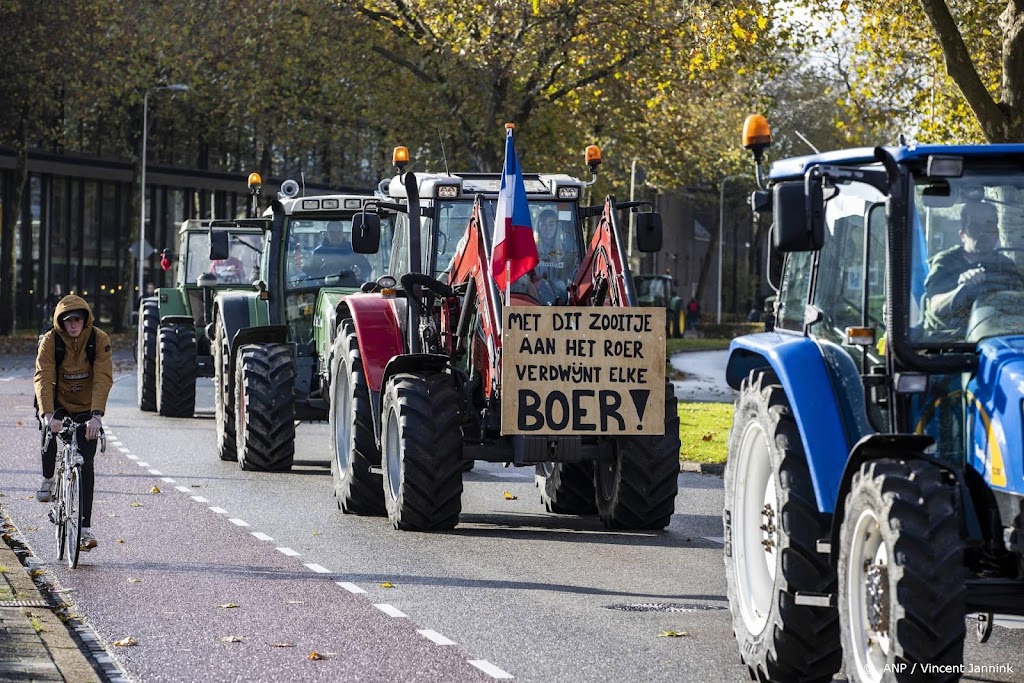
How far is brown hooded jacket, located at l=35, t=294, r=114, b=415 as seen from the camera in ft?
39.0

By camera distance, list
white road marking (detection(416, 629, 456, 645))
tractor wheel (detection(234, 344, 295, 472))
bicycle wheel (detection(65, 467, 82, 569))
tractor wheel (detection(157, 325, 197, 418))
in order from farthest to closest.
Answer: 1. tractor wheel (detection(157, 325, 197, 418))
2. tractor wheel (detection(234, 344, 295, 472))
3. bicycle wheel (detection(65, 467, 82, 569))
4. white road marking (detection(416, 629, 456, 645))

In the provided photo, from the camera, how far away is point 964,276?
24.6ft

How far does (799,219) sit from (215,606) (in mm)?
4377

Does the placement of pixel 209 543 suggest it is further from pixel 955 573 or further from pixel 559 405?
pixel 955 573

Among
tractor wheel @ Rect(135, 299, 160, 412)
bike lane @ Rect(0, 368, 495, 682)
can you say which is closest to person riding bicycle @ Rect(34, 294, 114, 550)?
bike lane @ Rect(0, 368, 495, 682)

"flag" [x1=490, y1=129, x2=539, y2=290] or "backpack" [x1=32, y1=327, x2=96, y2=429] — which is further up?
"flag" [x1=490, y1=129, x2=539, y2=290]

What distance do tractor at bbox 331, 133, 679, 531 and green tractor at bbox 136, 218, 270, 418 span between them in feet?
30.5

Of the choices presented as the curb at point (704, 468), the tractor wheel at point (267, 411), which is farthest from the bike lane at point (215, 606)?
the curb at point (704, 468)

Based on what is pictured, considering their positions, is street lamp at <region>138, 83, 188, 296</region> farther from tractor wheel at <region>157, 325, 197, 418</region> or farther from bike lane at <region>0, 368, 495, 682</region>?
bike lane at <region>0, 368, 495, 682</region>

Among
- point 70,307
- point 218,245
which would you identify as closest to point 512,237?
point 70,307

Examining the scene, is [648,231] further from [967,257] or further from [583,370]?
[967,257]

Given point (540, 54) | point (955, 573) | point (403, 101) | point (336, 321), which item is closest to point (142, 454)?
point (336, 321)

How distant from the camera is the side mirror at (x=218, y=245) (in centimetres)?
2048

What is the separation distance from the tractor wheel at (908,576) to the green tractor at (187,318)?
17.8 metres
